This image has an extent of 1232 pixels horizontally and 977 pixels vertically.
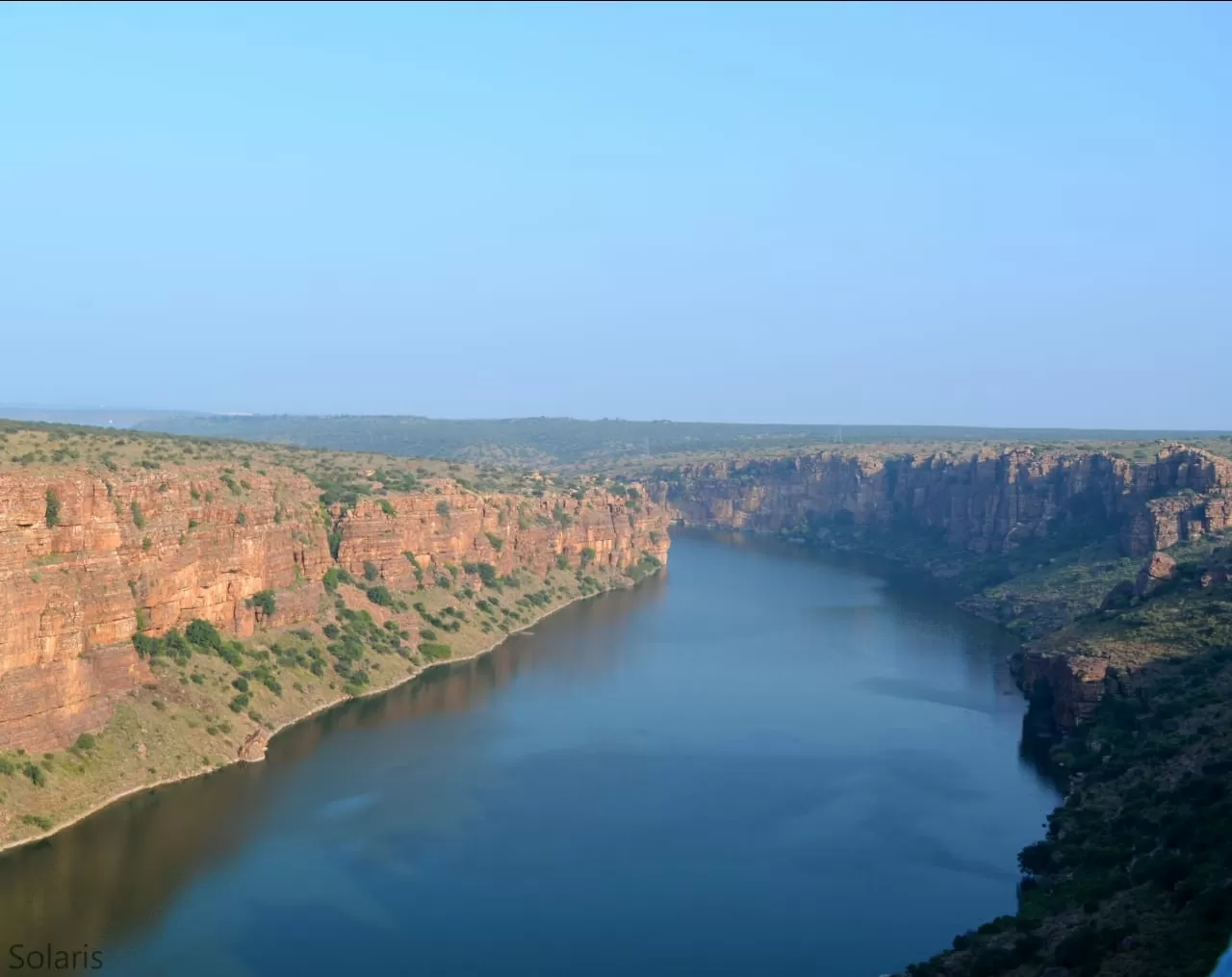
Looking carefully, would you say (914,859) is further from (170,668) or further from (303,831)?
(170,668)

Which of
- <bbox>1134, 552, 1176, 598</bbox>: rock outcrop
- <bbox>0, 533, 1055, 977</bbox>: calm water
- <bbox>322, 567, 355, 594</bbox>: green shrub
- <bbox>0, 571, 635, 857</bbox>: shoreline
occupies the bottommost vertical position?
<bbox>0, 533, 1055, 977</bbox>: calm water

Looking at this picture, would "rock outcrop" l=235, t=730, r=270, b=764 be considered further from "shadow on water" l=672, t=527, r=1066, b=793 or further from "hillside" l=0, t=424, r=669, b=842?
"shadow on water" l=672, t=527, r=1066, b=793

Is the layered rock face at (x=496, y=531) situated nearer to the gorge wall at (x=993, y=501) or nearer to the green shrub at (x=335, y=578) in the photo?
the green shrub at (x=335, y=578)

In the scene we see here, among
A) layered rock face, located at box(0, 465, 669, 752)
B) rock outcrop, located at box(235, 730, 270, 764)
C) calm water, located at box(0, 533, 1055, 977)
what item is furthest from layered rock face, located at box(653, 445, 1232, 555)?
rock outcrop, located at box(235, 730, 270, 764)

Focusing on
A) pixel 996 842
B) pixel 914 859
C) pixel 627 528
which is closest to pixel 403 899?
pixel 914 859

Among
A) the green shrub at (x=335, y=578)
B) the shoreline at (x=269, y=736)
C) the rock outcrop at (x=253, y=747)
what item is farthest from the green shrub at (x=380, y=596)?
the rock outcrop at (x=253, y=747)

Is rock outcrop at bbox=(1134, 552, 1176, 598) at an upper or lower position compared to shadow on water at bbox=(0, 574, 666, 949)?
upper

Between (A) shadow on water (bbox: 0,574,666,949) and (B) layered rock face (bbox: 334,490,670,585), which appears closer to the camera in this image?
(A) shadow on water (bbox: 0,574,666,949)
